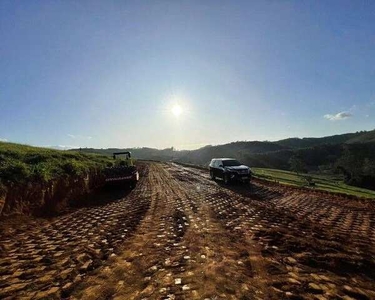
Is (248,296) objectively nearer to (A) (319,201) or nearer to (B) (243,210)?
(B) (243,210)

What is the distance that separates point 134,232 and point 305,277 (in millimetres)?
4627

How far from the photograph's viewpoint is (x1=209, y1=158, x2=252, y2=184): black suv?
848 inches

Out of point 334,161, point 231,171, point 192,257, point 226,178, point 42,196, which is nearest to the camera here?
point 192,257

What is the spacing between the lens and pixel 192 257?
5793 mm

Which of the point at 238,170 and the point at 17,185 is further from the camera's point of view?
the point at 238,170

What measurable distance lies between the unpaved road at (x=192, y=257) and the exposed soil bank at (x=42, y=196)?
5.33 ft

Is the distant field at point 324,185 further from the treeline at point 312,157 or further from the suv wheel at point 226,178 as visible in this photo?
the treeline at point 312,157

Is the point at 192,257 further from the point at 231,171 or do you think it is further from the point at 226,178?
the point at 226,178

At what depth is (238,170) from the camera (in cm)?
2167

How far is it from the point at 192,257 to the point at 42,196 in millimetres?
8687

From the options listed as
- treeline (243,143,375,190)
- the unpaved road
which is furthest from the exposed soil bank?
treeline (243,143,375,190)

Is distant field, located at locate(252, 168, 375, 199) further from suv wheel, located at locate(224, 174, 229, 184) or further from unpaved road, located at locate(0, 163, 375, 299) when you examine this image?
unpaved road, located at locate(0, 163, 375, 299)

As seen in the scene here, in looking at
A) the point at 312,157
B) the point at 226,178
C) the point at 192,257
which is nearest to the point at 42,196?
the point at 192,257

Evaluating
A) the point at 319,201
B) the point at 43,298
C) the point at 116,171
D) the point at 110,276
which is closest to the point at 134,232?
the point at 110,276
